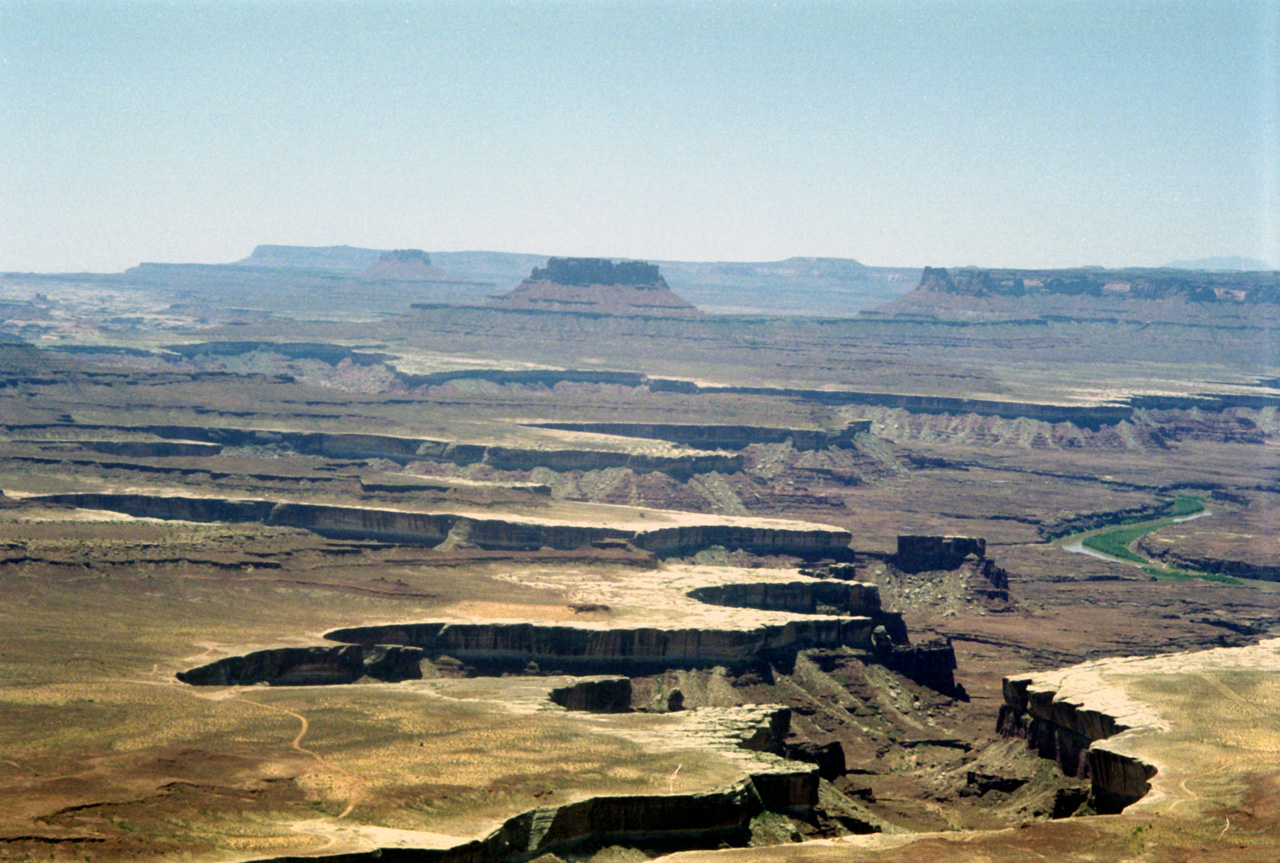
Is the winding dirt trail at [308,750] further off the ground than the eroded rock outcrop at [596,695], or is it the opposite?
the winding dirt trail at [308,750]

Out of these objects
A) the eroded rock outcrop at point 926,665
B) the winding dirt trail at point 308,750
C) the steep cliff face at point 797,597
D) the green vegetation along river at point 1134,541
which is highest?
the winding dirt trail at point 308,750

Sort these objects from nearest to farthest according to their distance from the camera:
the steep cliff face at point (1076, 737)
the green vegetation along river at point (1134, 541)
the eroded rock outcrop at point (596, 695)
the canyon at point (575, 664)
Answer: the canyon at point (575, 664), the steep cliff face at point (1076, 737), the eroded rock outcrop at point (596, 695), the green vegetation along river at point (1134, 541)

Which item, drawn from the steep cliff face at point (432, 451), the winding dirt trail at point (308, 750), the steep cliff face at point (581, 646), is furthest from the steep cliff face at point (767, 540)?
the winding dirt trail at point (308, 750)

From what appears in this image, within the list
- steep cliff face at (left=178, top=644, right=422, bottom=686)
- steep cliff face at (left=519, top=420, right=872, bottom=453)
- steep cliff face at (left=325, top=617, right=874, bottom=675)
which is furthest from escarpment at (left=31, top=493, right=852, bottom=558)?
steep cliff face at (left=519, top=420, right=872, bottom=453)

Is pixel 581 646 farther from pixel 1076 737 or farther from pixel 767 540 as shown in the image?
pixel 767 540

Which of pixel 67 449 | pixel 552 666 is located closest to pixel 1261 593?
Answer: pixel 552 666

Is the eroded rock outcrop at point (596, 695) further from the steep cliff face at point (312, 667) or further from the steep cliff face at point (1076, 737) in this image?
the steep cliff face at point (1076, 737)

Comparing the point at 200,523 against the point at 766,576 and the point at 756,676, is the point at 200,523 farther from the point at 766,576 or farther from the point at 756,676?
the point at 756,676
